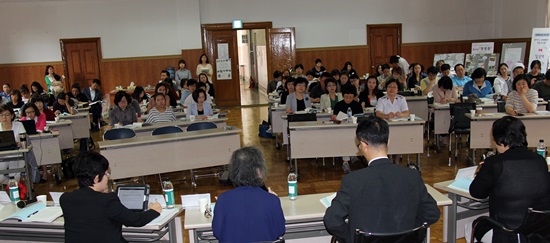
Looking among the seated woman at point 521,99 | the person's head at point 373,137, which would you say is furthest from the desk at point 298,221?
the seated woman at point 521,99

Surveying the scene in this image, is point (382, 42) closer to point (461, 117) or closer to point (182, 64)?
point (182, 64)

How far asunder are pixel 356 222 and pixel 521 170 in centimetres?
129

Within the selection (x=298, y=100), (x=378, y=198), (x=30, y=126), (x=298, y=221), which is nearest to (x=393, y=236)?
(x=378, y=198)

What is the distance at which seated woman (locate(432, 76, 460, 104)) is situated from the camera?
8.53 metres

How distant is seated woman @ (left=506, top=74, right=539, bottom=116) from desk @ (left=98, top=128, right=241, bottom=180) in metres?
4.08

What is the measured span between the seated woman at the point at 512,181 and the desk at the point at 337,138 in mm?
3566

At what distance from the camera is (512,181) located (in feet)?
10.8

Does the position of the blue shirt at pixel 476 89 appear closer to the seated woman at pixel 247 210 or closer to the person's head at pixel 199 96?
the person's head at pixel 199 96

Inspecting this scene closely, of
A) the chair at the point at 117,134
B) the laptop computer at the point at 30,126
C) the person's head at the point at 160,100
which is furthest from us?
the person's head at the point at 160,100

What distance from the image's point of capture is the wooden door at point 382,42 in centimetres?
1544

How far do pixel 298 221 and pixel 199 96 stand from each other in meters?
5.02

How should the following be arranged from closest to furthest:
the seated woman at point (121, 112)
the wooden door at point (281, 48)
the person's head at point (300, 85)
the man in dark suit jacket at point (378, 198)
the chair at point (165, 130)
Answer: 1. the man in dark suit jacket at point (378, 198)
2. the chair at point (165, 130)
3. the seated woman at point (121, 112)
4. the person's head at point (300, 85)
5. the wooden door at point (281, 48)

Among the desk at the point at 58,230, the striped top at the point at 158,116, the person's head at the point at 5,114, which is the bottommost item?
the desk at the point at 58,230

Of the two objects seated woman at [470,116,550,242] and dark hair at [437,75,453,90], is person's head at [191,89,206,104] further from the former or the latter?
seated woman at [470,116,550,242]
